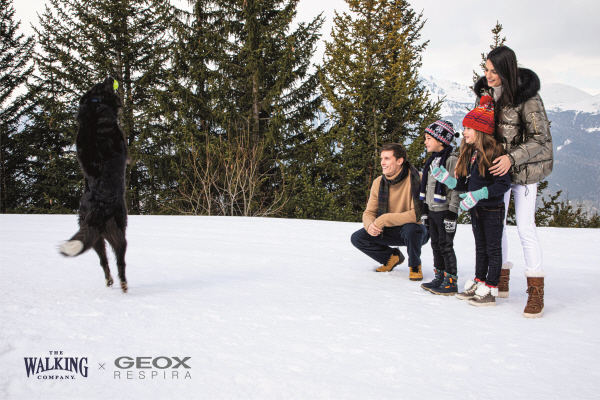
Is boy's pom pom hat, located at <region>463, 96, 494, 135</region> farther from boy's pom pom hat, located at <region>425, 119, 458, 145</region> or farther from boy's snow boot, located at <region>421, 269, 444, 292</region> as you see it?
boy's snow boot, located at <region>421, 269, 444, 292</region>

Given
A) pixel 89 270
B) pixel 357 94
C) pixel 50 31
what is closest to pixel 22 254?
pixel 89 270

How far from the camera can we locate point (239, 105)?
1308 centimetres

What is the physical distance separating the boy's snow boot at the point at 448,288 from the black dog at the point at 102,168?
2.31m

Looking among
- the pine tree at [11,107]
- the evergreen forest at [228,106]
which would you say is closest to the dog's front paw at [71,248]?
the evergreen forest at [228,106]

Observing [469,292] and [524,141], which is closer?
[524,141]

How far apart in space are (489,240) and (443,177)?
0.53m

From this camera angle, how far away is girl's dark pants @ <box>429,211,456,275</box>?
2.87 meters

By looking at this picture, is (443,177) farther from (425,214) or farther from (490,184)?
(425,214)

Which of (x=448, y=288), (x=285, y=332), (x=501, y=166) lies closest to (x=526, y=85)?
(x=501, y=166)

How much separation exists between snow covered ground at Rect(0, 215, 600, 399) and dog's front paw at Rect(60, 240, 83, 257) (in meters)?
0.35

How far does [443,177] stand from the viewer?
2.68 meters

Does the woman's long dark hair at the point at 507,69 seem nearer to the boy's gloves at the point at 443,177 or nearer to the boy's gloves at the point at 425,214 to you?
the boy's gloves at the point at 443,177

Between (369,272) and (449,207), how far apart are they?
1.08 meters

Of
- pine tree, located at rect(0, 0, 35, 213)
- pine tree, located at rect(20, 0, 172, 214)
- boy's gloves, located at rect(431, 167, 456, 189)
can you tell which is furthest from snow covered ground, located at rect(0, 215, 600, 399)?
pine tree, located at rect(0, 0, 35, 213)
